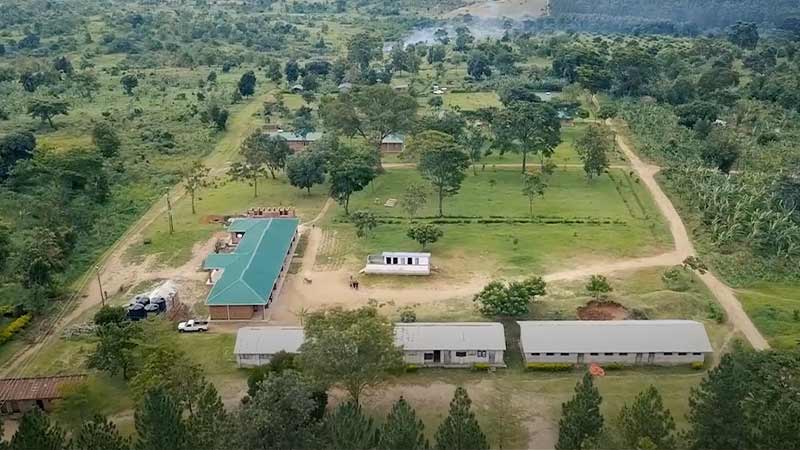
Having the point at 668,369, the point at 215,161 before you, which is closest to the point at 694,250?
the point at 668,369

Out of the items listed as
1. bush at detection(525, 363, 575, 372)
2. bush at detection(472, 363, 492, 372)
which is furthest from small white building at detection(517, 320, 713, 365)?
bush at detection(472, 363, 492, 372)

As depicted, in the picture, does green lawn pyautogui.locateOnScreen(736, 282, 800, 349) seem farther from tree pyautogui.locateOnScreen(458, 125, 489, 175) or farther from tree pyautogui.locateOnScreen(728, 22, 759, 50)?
tree pyautogui.locateOnScreen(728, 22, 759, 50)

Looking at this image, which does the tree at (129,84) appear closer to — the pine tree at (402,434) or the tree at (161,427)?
the tree at (161,427)

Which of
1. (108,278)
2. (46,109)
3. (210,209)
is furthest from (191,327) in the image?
(46,109)

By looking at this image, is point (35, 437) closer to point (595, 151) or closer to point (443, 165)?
point (443, 165)

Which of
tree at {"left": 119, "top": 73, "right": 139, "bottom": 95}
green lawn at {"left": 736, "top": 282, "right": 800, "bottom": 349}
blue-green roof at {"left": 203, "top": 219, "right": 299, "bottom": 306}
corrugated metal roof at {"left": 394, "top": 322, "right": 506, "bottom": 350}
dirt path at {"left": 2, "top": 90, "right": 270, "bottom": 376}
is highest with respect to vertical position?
tree at {"left": 119, "top": 73, "right": 139, "bottom": 95}

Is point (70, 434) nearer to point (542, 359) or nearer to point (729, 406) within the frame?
point (542, 359)
